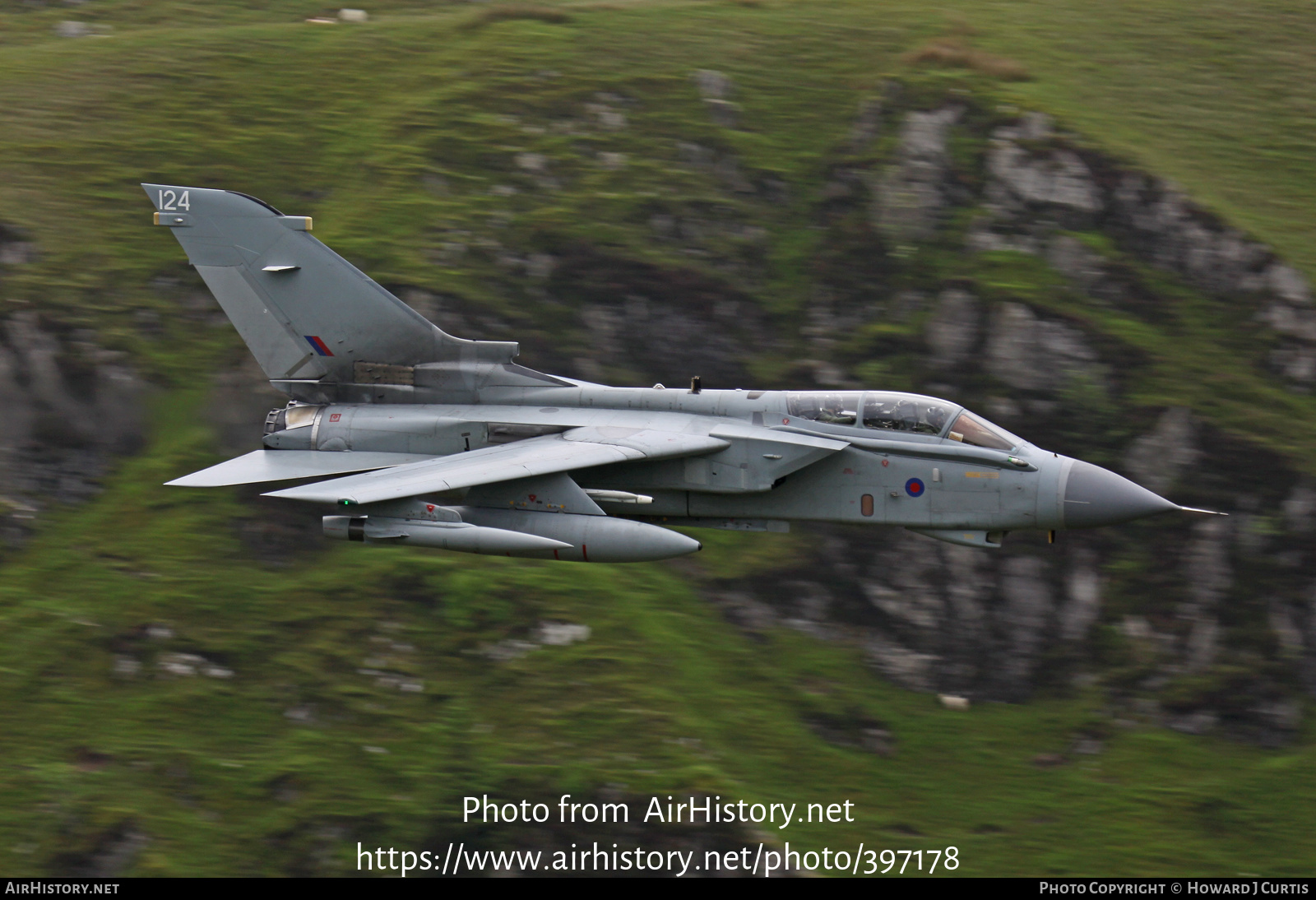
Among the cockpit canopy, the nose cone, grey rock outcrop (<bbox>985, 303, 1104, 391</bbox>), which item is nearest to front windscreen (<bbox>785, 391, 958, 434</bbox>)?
the cockpit canopy

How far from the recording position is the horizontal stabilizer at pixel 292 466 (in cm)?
2020

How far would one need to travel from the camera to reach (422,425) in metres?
20.7

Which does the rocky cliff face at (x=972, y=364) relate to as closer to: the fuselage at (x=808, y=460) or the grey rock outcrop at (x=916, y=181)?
the grey rock outcrop at (x=916, y=181)

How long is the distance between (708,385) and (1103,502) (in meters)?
13.2

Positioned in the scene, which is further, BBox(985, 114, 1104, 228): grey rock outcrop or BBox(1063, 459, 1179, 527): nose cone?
BBox(985, 114, 1104, 228): grey rock outcrop

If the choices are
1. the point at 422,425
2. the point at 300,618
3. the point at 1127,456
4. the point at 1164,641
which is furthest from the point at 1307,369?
the point at 300,618

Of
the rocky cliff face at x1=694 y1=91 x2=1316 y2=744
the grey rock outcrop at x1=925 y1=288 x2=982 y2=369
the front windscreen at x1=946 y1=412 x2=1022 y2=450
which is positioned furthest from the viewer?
the grey rock outcrop at x1=925 y1=288 x2=982 y2=369

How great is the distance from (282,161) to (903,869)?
22.6 m

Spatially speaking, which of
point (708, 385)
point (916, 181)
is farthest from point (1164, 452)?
point (708, 385)

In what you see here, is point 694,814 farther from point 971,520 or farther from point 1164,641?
point 1164,641

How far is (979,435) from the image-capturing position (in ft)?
63.7

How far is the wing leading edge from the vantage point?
1833 cm

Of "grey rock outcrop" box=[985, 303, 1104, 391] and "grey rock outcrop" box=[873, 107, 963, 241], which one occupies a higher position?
"grey rock outcrop" box=[873, 107, 963, 241]

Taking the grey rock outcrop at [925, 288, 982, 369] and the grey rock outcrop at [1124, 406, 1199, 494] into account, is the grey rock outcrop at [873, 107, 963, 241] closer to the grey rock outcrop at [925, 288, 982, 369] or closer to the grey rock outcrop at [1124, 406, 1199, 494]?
the grey rock outcrop at [925, 288, 982, 369]
